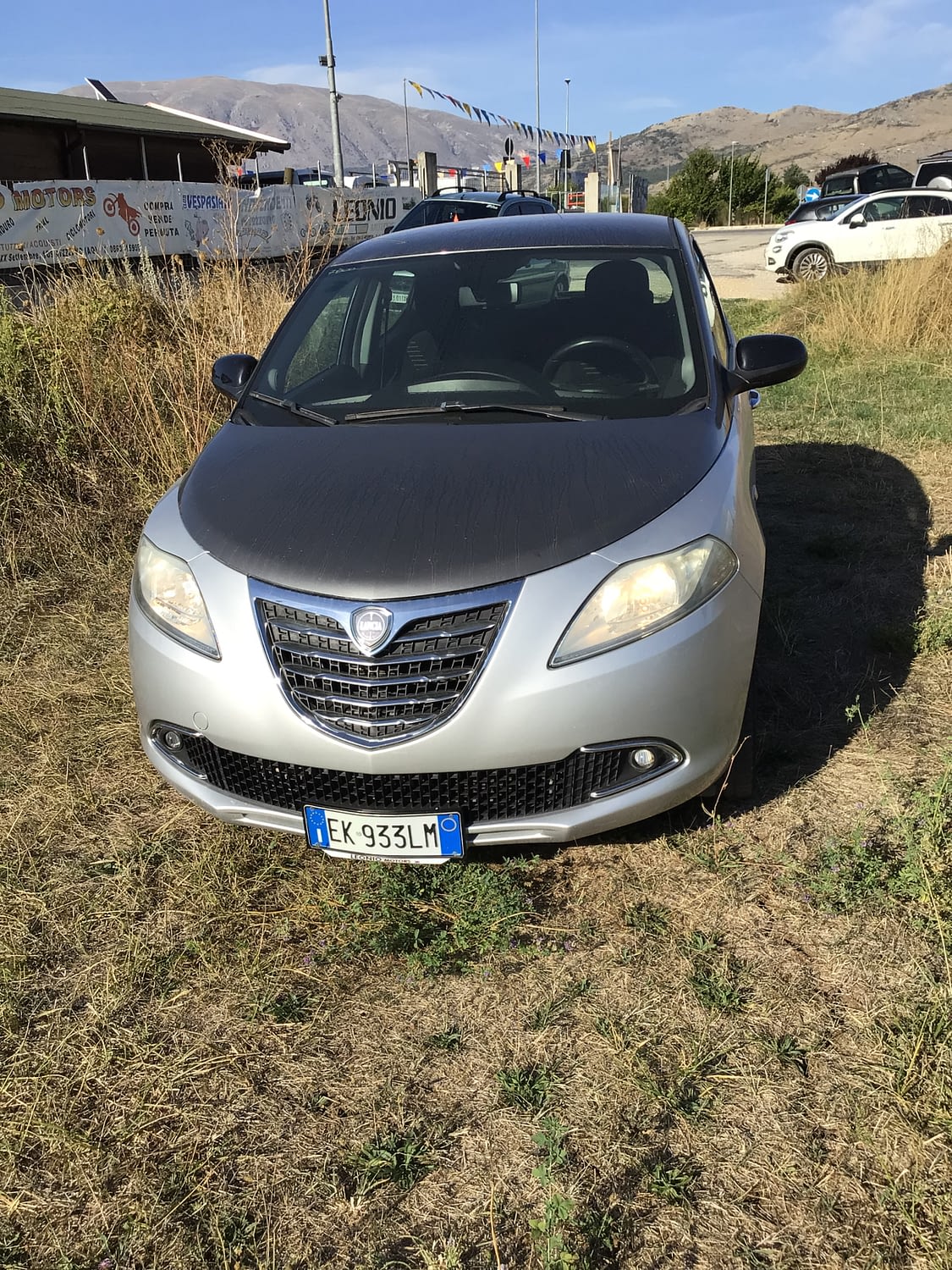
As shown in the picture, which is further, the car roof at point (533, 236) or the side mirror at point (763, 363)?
the car roof at point (533, 236)

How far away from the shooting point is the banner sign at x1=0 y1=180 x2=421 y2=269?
21.6ft

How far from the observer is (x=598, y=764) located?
2.35m

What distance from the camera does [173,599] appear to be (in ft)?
8.45

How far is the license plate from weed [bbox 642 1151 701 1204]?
79cm

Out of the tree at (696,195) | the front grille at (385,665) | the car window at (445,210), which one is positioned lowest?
the front grille at (385,665)

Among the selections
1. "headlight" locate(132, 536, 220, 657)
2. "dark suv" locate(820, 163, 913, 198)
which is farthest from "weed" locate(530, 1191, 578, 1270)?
"dark suv" locate(820, 163, 913, 198)

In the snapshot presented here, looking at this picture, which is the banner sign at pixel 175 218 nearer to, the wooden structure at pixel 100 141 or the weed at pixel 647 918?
the wooden structure at pixel 100 141

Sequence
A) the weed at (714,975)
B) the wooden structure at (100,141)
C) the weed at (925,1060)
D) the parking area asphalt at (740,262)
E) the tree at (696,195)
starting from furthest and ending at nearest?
1. the tree at (696,195)
2. the wooden structure at (100,141)
3. the parking area asphalt at (740,262)
4. the weed at (714,975)
5. the weed at (925,1060)

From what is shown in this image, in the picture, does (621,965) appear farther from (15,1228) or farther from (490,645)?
(15,1228)

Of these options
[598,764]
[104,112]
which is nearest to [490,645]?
[598,764]

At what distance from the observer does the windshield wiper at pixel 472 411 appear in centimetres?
300

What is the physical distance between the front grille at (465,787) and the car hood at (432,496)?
45 centimetres

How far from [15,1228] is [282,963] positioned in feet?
2.61

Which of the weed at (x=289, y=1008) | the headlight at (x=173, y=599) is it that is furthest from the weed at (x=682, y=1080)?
the headlight at (x=173, y=599)
